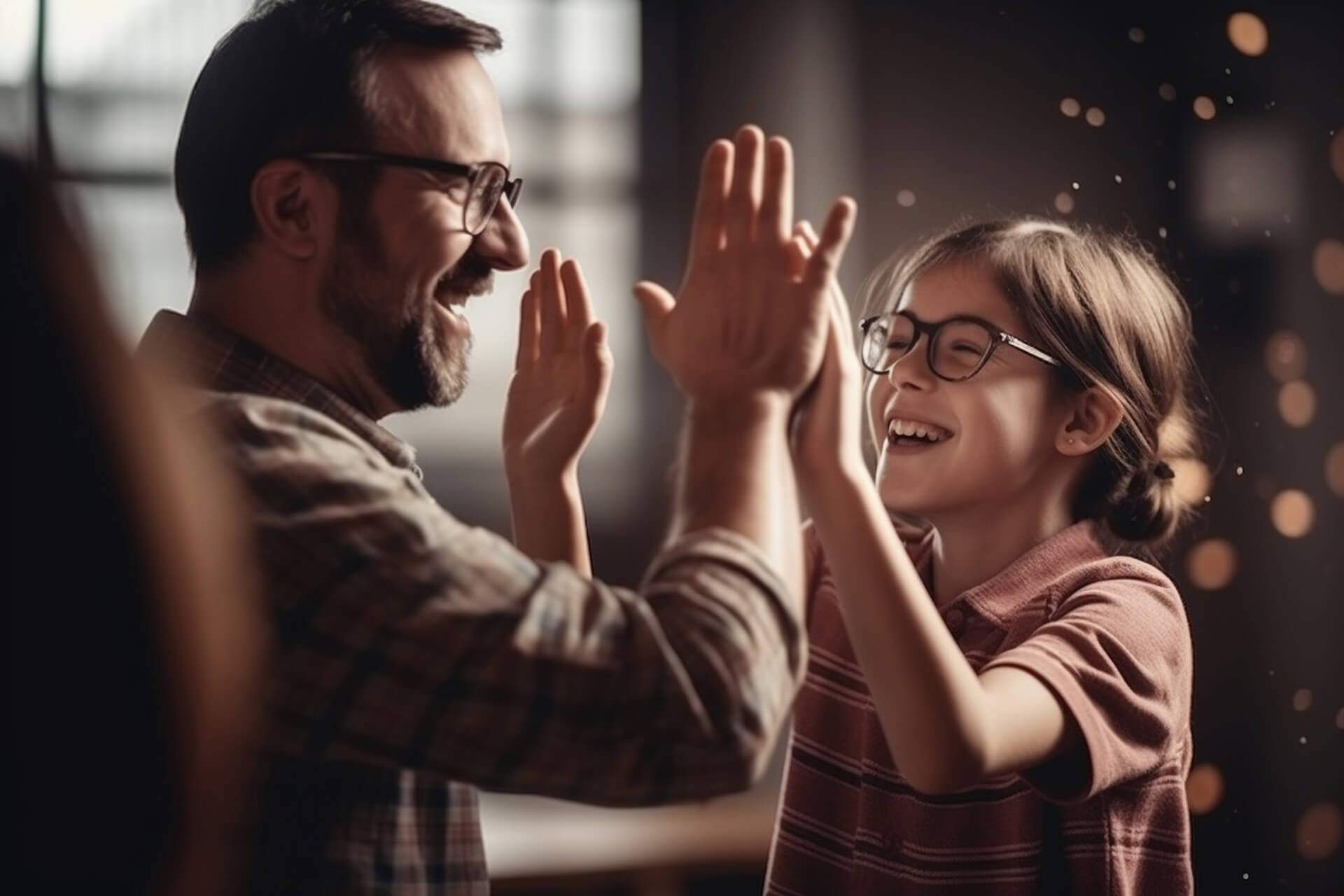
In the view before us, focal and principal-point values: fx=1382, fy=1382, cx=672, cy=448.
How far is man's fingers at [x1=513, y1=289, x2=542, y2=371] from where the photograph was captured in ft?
4.06

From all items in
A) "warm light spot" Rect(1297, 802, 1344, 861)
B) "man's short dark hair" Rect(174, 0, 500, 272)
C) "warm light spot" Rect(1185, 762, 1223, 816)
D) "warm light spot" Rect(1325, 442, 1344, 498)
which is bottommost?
"warm light spot" Rect(1297, 802, 1344, 861)

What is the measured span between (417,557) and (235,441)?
15 cm

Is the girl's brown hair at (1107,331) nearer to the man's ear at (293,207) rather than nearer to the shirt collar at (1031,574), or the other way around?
the shirt collar at (1031,574)

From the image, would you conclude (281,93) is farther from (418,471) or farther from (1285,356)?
(1285,356)

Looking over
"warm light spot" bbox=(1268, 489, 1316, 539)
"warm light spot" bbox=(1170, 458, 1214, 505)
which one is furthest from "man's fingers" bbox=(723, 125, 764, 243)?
"warm light spot" bbox=(1268, 489, 1316, 539)

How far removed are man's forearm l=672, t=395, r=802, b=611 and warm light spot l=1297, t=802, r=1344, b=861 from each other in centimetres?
115

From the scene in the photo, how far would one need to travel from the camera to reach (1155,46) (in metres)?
1.69

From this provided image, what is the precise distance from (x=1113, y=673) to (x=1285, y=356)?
85cm

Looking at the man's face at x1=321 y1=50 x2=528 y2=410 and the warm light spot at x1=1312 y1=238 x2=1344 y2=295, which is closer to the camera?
the man's face at x1=321 y1=50 x2=528 y2=410

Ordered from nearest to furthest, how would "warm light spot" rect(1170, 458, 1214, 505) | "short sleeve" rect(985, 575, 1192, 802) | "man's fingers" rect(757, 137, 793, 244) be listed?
"man's fingers" rect(757, 137, 793, 244) < "short sleeve" rect(985, 575, 1192, 802) < "warm light spot" rect(1170, 458, 1214, 505)

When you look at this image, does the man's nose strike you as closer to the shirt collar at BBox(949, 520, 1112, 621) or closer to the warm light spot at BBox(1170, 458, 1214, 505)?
the shirt collar at BBox(949, 520, 1112, 621)

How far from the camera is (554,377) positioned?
1225 millimetres

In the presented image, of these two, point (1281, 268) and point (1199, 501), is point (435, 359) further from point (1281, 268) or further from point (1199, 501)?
point (1281, 268)

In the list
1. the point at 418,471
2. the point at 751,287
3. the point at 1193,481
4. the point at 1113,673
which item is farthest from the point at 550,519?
the point at 1193,481
